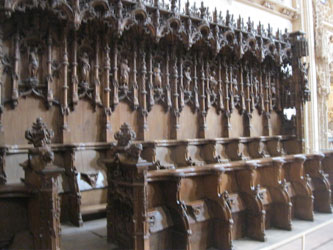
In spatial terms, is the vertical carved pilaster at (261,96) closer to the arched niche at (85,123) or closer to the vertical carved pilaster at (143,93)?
the vertical carved pilaster at (143,93)

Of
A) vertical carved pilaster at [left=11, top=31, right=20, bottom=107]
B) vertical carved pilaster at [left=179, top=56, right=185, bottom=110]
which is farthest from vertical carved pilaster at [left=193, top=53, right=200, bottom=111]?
vertical carved pilaster at [left=11, top=31, right=20, bottom=107]

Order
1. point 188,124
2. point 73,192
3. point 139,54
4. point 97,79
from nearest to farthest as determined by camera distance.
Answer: point 73,192 → point 97,79 → point 139,54 → point 188,124

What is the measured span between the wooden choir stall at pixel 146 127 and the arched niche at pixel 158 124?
3cm

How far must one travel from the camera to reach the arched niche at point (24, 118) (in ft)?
13.8

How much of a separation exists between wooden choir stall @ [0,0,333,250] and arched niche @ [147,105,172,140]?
0.08ft

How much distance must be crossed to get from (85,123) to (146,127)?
116 centimetres

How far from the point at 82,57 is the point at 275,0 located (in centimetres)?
648

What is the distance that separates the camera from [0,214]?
105 inches

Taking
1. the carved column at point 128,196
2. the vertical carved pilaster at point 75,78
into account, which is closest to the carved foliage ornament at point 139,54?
the vertical carved pilaster at point 75,78

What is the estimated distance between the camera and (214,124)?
6633 millimetres

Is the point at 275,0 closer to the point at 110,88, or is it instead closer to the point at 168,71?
the point at 168,71

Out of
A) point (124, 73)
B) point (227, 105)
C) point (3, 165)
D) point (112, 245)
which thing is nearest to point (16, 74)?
point (3, 165)

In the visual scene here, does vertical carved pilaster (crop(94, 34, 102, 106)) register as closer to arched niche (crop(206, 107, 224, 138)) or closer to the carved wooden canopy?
the carved wooden canopy

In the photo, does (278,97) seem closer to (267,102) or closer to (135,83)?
(267,102)
